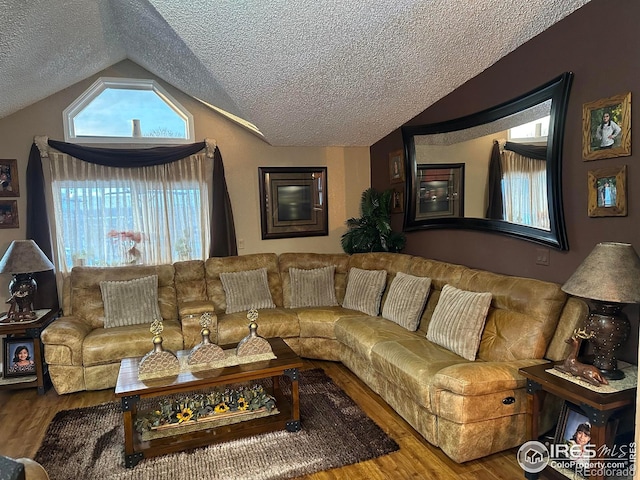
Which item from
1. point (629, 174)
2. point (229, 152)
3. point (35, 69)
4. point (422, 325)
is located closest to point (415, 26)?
point (629, 174)

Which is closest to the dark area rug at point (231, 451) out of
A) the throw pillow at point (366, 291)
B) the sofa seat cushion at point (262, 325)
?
the sofa seat cushion at point (262, 325)

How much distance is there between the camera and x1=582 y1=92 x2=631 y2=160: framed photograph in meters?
2.30

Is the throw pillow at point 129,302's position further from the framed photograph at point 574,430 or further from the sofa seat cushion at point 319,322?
the framed photograph at point 574,430

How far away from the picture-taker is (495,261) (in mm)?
3355

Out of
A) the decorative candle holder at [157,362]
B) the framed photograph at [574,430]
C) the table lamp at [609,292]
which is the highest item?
the table lamp at [609,292]

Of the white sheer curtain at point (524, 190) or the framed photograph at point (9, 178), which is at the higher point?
the framed photograph at point (9, 178)

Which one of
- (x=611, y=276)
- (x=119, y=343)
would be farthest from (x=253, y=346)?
(x=611, y=276)

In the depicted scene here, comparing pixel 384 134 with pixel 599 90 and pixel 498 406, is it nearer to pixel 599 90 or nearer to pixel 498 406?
pixel 599 90

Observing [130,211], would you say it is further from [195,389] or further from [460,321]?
[460,321]

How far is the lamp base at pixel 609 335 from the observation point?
213 cm

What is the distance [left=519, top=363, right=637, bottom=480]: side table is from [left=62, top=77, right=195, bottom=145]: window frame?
4.01 meters

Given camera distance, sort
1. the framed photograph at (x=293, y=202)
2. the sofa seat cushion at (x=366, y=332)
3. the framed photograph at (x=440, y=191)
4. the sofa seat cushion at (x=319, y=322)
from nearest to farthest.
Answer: the sofa seat cushion at (x=366, y=332) → the framed photograph at (x=440, y=191) → the sofa seat cushion at (x=319, y=322) → the framed photograph at (x=293, y=202)

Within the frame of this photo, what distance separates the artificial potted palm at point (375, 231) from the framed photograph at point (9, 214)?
11.2ft

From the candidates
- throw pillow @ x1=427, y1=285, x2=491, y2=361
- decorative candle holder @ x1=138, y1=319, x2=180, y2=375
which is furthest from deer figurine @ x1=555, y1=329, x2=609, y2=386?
decorative candle holder @ x1=138, y1=319, x2=180, y2=375
